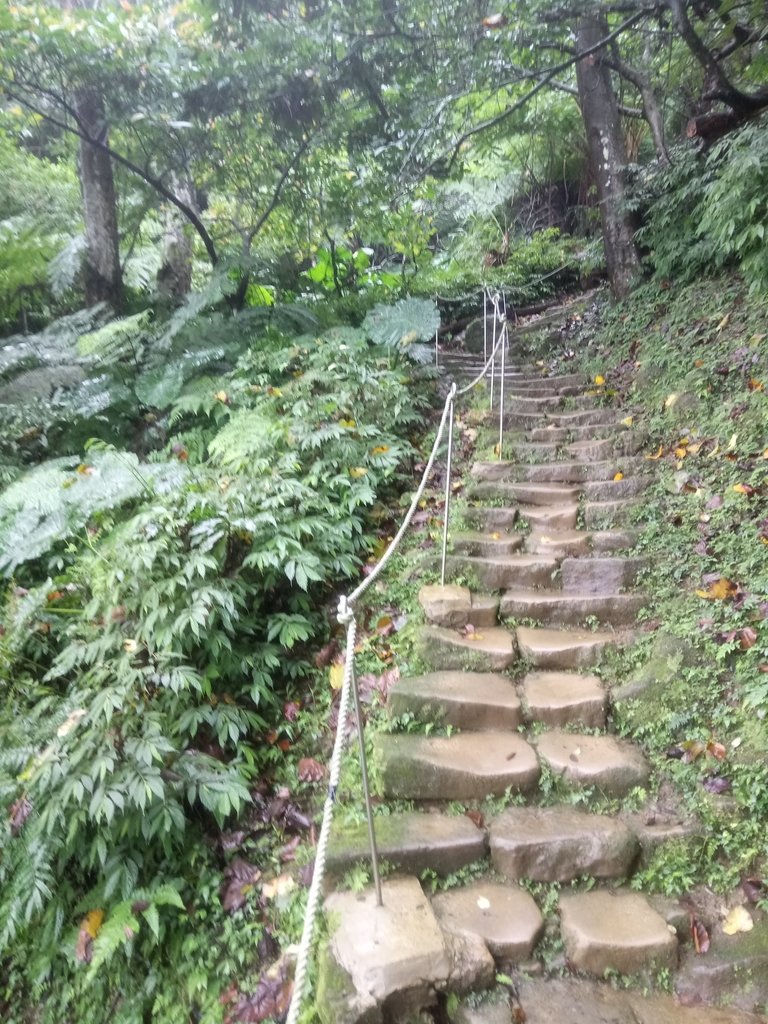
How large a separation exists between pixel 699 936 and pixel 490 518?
2.85m

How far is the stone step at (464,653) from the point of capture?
3365 mm

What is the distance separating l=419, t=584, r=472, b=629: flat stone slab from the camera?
3629 millimetres

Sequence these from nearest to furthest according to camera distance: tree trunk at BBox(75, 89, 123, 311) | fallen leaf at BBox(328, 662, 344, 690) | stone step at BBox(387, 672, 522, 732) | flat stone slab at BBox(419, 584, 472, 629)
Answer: stone step at BBox(387, 672, 522, 732) < fallen leaf at BBox(328, 662, 344, 690) < flat stone slab at BBox(419, 584, 472, 629) < tree trunk at BBox(75, 89, 123, 311)

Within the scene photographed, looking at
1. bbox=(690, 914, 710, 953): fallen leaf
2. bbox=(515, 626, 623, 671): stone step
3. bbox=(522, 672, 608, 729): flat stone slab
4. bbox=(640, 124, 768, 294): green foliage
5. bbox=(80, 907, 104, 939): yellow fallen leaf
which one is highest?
bbox=(640, 124, 768, 294): green foliage

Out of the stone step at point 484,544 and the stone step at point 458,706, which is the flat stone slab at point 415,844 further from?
the stone step at point 484,544

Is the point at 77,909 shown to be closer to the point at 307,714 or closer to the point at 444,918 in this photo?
the point at 307,714

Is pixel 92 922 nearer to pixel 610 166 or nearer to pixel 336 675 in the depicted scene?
pixel 336 675

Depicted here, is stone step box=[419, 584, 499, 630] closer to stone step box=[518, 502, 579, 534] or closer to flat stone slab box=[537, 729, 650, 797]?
flat stone slab box=[537, 729, 650, 797]

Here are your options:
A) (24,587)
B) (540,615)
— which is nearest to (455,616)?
(540,615)

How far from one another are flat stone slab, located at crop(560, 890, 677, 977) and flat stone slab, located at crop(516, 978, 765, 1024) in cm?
7

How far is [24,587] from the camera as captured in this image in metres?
4.30

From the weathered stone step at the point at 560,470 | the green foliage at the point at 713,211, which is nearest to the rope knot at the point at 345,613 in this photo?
the weathered stone step at the point at 560,470

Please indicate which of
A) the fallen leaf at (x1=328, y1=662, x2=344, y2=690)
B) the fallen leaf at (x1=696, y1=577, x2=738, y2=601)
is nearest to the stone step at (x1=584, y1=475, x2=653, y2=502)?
the fallen leaf at (x1=696, y1=577, x2=738, y2=601)

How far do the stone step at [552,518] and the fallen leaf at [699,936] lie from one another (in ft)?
8.61
